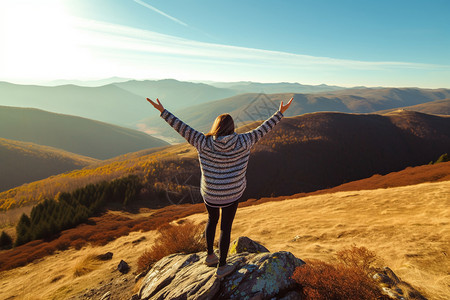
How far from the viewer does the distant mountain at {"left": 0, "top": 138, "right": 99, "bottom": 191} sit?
74000 millimetres

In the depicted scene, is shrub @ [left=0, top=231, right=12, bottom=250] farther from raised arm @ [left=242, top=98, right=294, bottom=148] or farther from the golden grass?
raised arm @ [left=242, top=98, right=294, bottom=148]

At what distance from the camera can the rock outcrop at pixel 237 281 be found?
3035mm

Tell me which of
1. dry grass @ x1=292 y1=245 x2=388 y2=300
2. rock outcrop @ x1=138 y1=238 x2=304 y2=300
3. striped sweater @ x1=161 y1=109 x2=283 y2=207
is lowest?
rock outcrop @ x1=138 y1=238 x2=304 y2=300

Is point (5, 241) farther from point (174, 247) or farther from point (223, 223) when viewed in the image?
point (223, 223)

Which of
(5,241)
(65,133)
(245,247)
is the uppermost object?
(245,247)

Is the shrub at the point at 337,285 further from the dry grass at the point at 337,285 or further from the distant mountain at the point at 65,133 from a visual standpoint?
the distant mountain at the point at 65,133

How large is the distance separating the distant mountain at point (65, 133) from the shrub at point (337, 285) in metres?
179

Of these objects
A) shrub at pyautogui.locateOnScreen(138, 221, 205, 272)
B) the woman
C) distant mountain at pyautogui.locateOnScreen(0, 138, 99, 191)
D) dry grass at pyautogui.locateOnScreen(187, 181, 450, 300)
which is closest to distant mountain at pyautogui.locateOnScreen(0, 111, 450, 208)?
dry grass at pyautogui.locateOnScreen(187, 181, 450, 300)

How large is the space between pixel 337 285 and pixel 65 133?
666 ft

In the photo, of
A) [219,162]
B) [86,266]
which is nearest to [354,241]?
[219,162]

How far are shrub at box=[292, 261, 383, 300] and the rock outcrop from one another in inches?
11.4

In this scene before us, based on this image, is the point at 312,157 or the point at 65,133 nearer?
the point at 312,157

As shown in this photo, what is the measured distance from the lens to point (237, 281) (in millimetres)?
3221

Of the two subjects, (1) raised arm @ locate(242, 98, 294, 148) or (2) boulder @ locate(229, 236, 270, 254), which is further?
(2) boulder @ locate(229, 236, 270, 254)
